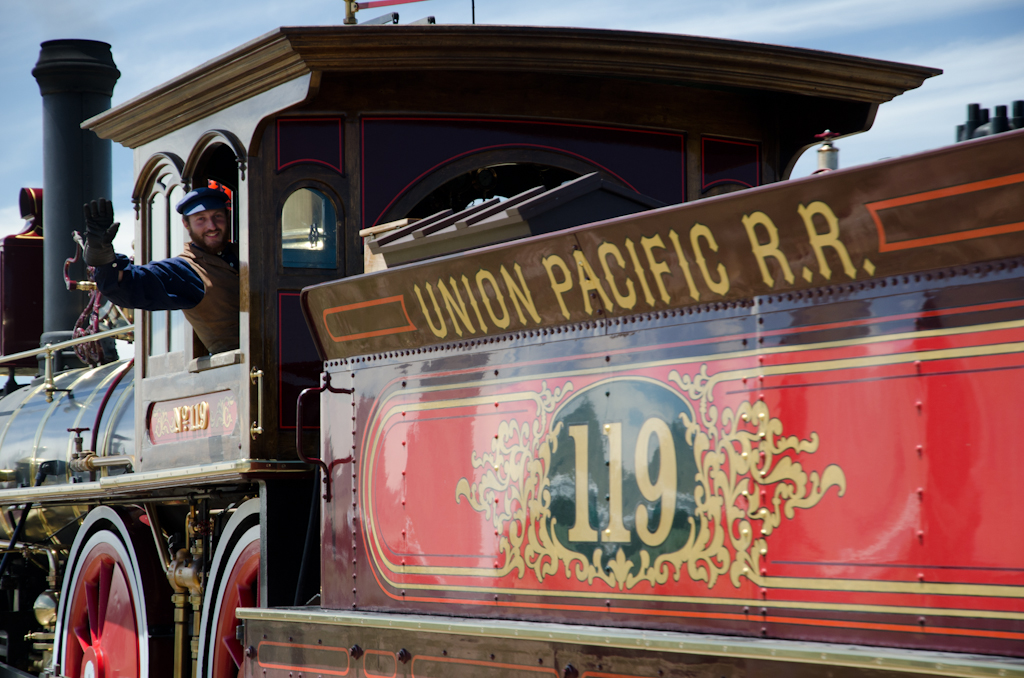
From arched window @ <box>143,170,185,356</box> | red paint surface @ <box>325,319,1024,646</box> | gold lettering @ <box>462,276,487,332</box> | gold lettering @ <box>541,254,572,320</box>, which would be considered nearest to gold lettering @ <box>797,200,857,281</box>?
red paint surface @ <box>325,319,1024,646</box>

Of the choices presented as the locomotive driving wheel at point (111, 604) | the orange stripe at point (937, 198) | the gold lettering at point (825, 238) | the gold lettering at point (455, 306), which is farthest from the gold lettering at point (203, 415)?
the orange stripe at point (937, 198)

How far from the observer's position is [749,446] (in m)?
A: 3.10

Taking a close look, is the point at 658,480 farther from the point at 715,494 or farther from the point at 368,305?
the point at 368,305

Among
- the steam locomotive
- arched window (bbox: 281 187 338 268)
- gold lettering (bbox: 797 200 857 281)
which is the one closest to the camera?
the steam locomotive

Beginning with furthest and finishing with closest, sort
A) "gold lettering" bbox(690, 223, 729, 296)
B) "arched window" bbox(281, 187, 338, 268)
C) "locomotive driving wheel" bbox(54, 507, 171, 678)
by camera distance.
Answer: "locomotive driving wheel" bbox(54, 507, 171, 678) → "arched window" bbox(281, 187, 338, 268) → "gold lettering" bbox(690, 223, 729, 296)

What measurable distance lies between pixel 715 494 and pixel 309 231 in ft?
8.30

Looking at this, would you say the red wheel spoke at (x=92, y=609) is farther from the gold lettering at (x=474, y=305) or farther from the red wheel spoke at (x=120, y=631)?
the gold lettering at (x=474, y=305)

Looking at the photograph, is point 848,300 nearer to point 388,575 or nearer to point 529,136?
point 388,575

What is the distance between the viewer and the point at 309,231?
16.8 feet

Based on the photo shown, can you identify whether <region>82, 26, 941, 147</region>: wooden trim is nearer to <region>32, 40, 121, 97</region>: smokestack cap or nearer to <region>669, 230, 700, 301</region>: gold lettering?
<region>669, 230, 700, 301</region>: gold lettering

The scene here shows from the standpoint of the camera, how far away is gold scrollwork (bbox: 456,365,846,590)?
3.03 m

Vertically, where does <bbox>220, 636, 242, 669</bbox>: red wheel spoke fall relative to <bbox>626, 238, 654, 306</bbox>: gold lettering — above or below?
below

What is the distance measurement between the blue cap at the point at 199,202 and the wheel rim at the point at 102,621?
2201 millimetres

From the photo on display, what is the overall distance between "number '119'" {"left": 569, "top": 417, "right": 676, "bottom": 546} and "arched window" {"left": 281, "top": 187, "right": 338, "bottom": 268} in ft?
6.21
